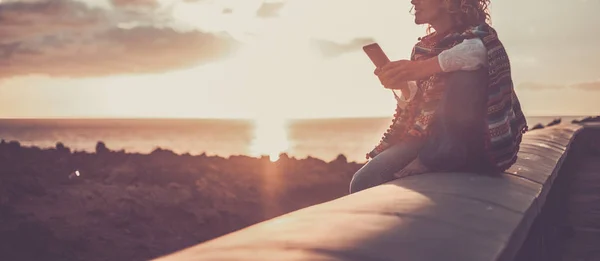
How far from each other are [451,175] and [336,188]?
27.3ft

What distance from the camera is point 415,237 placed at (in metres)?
2.06

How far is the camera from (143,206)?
8.70 m

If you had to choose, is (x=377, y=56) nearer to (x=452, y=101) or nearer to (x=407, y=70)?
(x=407, y=70)

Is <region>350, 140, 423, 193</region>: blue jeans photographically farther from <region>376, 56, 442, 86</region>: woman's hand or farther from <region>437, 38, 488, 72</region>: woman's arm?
<region>437, 38, 488, 72</region>: woman's arm

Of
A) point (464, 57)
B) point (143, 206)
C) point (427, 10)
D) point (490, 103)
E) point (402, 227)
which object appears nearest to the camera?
point (402, 227)

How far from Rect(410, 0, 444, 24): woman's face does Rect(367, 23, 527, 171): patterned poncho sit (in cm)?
12

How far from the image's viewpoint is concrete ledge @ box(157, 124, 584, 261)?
1.78 meters

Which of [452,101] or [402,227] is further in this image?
[452,101]

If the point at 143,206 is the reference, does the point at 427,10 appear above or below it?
above

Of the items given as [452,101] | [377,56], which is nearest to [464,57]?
[452,101]

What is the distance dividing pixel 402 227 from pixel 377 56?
7.15 feet

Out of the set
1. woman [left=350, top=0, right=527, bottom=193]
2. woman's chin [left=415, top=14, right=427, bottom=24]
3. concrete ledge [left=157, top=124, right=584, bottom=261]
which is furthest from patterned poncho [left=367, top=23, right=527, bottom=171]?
concrete ledge [left=157, top=124, right=584, bottom=261]

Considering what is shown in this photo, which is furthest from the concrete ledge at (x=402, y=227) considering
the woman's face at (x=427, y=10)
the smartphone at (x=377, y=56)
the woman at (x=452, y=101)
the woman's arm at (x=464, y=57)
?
the woman's face at (x=427, y=10)

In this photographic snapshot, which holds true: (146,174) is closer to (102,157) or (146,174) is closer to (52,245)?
(52,245)
